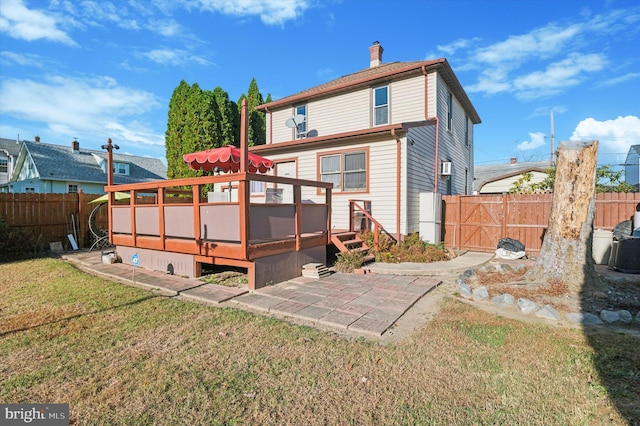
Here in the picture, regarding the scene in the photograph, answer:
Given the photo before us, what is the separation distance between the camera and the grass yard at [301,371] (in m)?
2.18

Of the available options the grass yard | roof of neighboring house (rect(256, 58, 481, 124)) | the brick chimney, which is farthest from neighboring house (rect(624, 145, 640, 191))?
the grass yard

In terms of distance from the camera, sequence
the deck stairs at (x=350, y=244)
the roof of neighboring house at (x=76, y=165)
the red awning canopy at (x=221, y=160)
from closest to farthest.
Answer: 1. the red awning canopy at (x=221, y=160)
2. the deck stairs at (x=350, y=244)
3. the roof of neighboring house at (x=76, y=165)

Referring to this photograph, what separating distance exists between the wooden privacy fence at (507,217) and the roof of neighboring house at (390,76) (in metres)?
4.32

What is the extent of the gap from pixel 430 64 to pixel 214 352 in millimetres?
10249

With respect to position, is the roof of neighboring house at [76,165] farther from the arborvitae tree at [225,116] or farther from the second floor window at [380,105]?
the second floor window at [380,105]

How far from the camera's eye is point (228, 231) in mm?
5477

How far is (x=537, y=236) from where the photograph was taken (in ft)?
Result: 30.4

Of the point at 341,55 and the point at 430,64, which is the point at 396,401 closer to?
the point at 430,64

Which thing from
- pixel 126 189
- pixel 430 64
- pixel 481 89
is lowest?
pixel 126 189

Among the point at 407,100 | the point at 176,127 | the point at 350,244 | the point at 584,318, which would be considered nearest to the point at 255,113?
the point at 176,127

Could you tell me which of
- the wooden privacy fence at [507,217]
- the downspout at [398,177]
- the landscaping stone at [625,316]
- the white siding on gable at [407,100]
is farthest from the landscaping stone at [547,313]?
the white siding on gable at [407,100]

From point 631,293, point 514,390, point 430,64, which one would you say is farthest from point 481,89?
point 514,390

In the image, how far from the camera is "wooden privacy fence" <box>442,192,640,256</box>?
874 cm

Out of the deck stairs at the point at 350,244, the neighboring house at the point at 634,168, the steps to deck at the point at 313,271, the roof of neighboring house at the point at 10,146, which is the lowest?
the steps to deck at the point at 313,271
